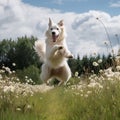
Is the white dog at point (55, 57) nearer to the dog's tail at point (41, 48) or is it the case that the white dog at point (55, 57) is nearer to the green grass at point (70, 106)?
the dog's tail at point (41, 48)

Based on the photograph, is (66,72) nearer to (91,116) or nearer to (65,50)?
(65,50)

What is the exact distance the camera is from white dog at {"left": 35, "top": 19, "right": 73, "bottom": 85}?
22062mm

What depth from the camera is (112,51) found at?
38.9ft

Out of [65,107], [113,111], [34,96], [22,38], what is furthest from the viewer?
[22,38]

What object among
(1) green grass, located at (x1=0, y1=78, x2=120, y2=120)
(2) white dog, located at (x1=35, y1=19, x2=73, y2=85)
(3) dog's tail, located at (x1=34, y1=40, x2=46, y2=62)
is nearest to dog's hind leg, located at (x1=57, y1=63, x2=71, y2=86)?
(2) white dog, located at (x1=35, y1=19, x2=73, y2=85)

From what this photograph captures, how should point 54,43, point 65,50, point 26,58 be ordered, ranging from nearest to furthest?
point 65,50 → point 54,43 → point 26,58

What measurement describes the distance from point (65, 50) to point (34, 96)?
9910mm

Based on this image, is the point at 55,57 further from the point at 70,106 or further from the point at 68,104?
the point at 70,106

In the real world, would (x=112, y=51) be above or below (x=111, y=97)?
above

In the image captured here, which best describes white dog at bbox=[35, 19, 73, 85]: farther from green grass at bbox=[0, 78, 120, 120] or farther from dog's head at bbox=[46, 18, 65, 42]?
green grass at bbox=[0, 78, 120, 120]

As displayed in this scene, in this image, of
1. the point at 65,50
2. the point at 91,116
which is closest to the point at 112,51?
the point at 91,116

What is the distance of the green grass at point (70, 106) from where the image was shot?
8.90 m

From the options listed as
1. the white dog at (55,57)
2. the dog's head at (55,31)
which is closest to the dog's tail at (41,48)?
the white dog at (55,57)

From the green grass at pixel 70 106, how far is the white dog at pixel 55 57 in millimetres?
10618
